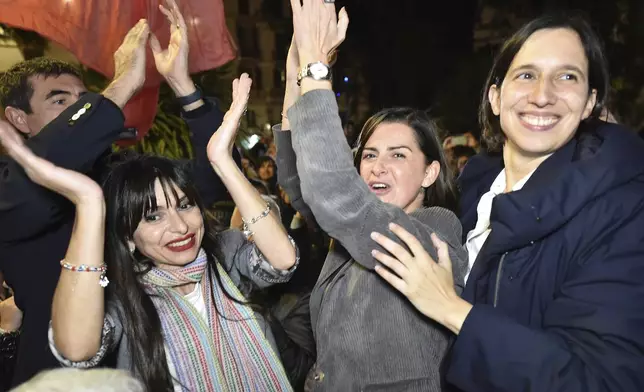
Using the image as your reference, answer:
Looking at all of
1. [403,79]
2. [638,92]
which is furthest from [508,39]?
[403,79]

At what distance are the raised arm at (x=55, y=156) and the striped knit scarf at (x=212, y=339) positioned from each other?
393 millimetres

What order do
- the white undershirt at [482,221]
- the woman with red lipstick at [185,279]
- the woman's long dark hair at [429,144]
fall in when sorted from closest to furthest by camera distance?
1. the white undershirt at [482,221]
2. the woman with red lipstick at [185,279]
3. the woman's long dark hair at [429,144]

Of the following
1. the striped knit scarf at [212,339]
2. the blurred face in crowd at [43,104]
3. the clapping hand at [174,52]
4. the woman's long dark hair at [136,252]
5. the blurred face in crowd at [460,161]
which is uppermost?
the clapping hand at [174,52]

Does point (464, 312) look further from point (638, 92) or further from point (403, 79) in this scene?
point (403, 79)

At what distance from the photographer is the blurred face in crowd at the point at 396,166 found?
1.92 metres

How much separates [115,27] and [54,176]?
1.13m

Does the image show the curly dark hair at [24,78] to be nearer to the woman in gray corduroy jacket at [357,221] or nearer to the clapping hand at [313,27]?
the woman in gray corduroy jacket at [357,221]

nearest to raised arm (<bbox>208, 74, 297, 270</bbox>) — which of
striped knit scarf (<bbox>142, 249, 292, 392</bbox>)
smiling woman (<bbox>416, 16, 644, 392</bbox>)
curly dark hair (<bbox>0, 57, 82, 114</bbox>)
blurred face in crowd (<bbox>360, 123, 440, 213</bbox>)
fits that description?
striped knit scarf (<bbox>142, 249, 292, 392</bbox>)

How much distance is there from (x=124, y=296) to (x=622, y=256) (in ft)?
4.62

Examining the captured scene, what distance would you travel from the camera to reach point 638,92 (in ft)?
31.8

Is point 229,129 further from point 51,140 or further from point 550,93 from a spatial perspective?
point 550,93

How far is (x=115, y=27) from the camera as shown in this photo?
241 centimetres

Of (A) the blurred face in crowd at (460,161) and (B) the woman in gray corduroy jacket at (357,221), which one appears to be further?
(A) the blurred face in crowd at (460,161)

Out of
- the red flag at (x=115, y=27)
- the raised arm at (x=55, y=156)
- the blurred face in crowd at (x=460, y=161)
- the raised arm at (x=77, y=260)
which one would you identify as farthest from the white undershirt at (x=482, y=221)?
the blurred face in crowd at (x=460, y=161)
